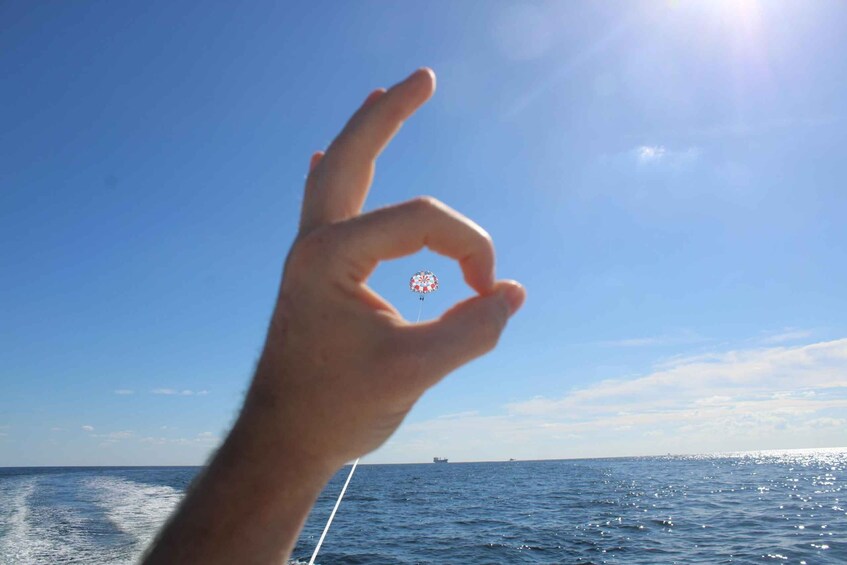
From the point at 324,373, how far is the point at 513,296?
21.3 inches

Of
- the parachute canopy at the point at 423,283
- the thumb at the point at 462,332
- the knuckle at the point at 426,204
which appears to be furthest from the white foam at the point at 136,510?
the knuckle at the point at 426,204

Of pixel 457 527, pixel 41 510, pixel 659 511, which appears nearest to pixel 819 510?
pixel 659 511

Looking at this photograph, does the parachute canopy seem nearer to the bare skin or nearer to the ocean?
the bare skin

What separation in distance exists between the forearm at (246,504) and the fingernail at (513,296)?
0.63 m

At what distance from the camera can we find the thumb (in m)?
1.32

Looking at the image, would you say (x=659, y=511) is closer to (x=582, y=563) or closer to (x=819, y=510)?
(x=819, y=510)

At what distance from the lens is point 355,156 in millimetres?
1463

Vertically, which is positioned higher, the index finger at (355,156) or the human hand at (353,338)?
the index finger at (355,156)

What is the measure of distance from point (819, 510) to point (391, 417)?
3648 centimetres

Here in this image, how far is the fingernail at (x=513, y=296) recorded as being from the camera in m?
1.45

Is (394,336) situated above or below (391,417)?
above

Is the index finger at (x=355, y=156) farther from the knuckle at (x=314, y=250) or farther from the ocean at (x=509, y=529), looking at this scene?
the ocean at (x=509, y=529)

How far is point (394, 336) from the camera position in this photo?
1.33 meters

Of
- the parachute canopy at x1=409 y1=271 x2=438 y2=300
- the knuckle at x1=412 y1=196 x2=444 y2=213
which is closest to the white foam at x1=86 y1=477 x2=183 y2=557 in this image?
the parachute canopy at x1=409 y1=271 x2=438 y2=300
